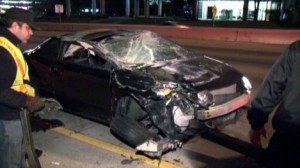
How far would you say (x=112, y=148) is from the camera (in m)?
4.73

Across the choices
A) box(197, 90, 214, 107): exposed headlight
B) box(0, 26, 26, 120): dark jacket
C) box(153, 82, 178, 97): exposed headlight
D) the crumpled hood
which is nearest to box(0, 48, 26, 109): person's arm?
box(0, 26, 26, 120): dark jacket

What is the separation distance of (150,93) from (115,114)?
2.42ft

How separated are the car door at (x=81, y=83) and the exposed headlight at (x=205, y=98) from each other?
1352 mm

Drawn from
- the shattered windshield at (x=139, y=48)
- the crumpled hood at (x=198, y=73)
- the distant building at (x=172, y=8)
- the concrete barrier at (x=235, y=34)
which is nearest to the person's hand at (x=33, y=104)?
the crumpled hood at (x=198, y=73)

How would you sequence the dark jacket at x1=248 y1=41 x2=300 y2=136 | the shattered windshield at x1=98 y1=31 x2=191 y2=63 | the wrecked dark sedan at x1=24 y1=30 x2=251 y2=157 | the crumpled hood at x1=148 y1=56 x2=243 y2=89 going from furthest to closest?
the shattered windshield at x1=98 y1=31 x2=191 y2=63 → the crumpled hood at x1=148 y1=56 x2=243 y2=89 → the wrecked dark sedan at x1=24 y1=30 x2=251 y2=157 → the dark jacket at x1=248 y1=41 x2=300 y2=136

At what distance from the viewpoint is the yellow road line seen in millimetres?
4293

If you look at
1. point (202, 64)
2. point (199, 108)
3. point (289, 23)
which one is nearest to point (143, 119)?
point (199, 108)

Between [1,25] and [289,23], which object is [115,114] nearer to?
[1,25]

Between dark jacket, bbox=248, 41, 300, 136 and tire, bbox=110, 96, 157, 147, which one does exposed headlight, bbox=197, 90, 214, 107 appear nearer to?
tire, bbox=110, 96, 157, 147

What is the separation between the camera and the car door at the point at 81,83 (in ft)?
16.6

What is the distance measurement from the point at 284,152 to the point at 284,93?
1.40 feet

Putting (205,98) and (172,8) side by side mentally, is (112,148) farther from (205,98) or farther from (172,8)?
(172,8)

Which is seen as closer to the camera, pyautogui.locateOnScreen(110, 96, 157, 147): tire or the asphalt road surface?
the asphalt road surface

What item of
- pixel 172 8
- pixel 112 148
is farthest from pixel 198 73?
pixel 172 8
